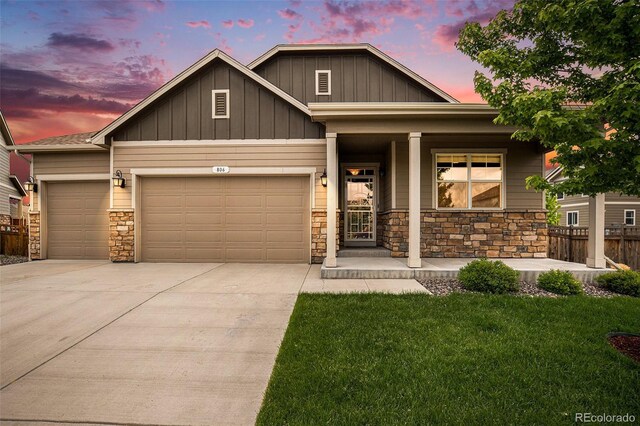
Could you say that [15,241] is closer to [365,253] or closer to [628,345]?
[365,253]

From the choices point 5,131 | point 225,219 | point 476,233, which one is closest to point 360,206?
point 476,233

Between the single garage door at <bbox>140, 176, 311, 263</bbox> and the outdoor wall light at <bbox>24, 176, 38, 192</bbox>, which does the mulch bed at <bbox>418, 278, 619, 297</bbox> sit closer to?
the single garage door at <bbox>140, 176, 311, 263</bbox>

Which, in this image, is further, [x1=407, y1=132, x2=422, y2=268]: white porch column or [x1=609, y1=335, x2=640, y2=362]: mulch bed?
[x1=407, y1=132, x2=422, y2=268]: white porch column

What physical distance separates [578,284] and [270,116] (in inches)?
308

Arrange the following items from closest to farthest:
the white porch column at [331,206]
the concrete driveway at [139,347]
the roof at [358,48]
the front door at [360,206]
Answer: the concrete driveway at [139,347] → the white porch column at [331,206] → the front door at [360,206] → the roof at [358,48]

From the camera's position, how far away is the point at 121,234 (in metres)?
8.34

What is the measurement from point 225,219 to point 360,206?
420 cm

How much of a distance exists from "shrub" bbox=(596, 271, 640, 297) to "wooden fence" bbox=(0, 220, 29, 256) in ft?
51.9

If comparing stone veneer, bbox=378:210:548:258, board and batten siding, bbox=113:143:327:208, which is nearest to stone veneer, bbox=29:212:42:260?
board and batten siding, bbox=113:143:327:208

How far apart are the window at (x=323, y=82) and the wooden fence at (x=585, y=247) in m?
8.68

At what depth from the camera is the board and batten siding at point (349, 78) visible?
10398mm

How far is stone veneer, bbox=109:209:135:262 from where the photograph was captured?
27.3ft

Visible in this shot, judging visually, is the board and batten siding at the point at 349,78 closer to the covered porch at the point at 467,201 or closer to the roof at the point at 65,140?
the covered porch at the point at 467,201

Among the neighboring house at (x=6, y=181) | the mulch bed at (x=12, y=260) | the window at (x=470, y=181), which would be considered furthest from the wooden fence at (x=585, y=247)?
the neighboring house at (x=6, y=181)
